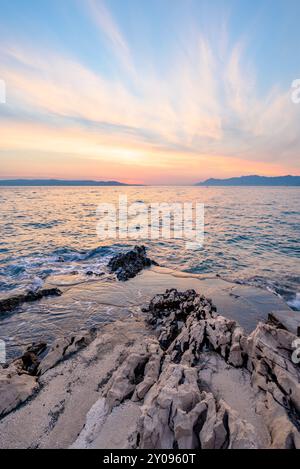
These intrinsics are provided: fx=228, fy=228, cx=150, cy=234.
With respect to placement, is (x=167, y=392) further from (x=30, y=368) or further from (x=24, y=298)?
(x=24, y=298)

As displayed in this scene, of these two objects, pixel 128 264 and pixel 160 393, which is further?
pixel 128 264

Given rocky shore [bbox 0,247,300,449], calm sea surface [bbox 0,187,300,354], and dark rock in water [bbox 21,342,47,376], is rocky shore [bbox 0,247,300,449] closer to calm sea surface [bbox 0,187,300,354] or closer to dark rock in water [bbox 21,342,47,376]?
dark rock in water [bbox 21,342,47,376]

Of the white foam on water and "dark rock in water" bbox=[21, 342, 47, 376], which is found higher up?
"dark rock in water" bbox=[21, 342, 47, 376]

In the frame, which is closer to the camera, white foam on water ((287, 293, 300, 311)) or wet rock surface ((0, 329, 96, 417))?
wet rock surface ((0, 329, 96, 417))

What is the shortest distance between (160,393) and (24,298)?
980 centimetres

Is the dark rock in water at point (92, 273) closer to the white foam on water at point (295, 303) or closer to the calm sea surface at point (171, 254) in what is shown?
the calm sea surface at point (171, 254)

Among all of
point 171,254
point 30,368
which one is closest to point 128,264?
point 171,254

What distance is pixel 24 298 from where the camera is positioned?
39.1 ft

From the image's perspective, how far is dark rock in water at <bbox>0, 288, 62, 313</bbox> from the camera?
11.0 meters

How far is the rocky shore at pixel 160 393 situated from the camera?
4.25 meters

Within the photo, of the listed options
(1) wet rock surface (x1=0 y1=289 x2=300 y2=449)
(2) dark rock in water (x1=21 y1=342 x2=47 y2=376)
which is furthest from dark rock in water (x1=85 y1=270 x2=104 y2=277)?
(1) wet rock surface (x1=0 y1=289 x2=300 y2=449)

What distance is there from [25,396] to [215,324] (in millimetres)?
5819

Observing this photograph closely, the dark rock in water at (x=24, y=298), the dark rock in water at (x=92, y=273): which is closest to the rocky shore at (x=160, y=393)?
the dark rock in water at (x=24, y=298)

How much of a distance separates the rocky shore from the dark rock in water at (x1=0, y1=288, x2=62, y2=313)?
3.84 meters
